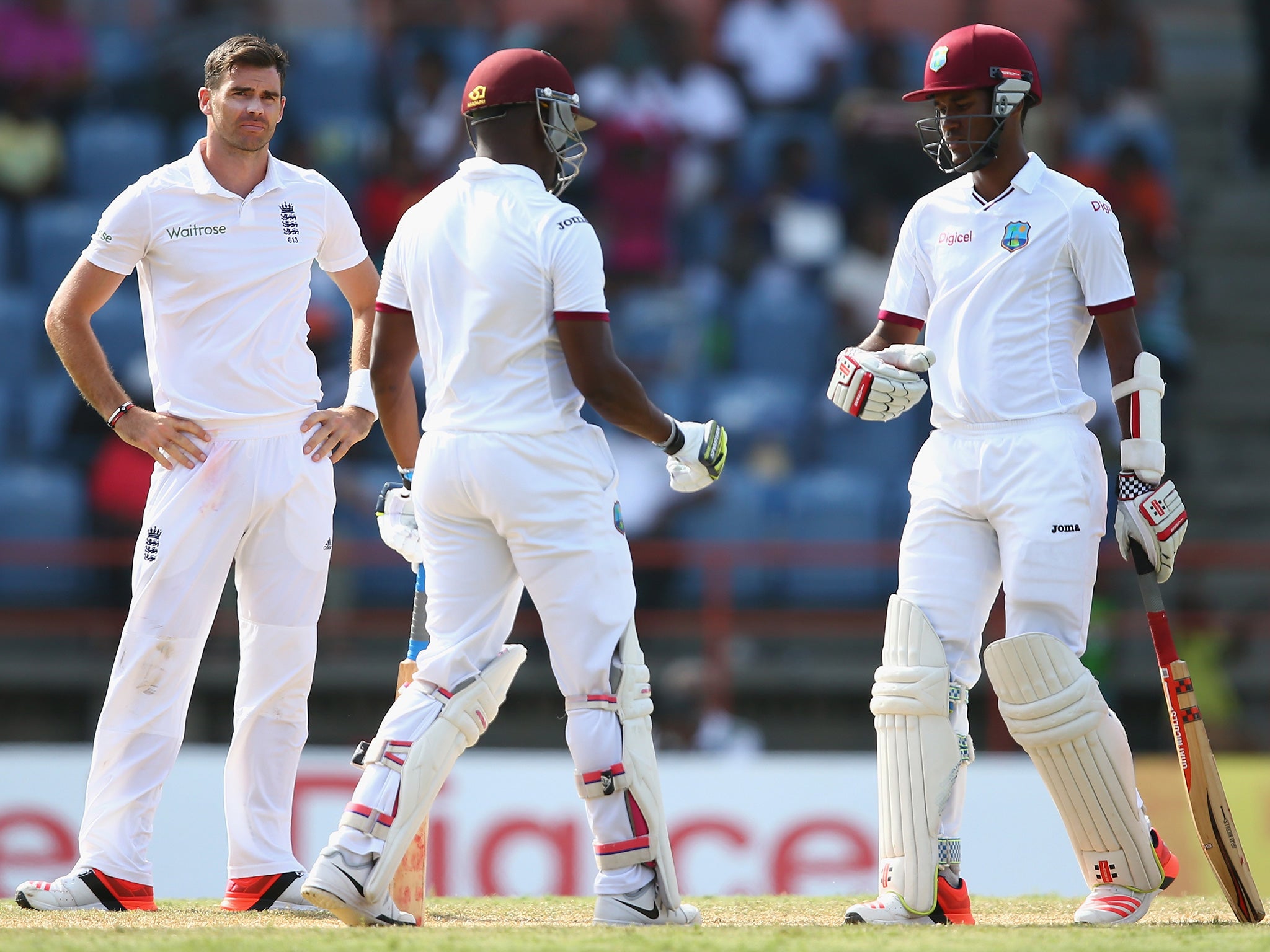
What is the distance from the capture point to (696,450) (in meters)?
4.66

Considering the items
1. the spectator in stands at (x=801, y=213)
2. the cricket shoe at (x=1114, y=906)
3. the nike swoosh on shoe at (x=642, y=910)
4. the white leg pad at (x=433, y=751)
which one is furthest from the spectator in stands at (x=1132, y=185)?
the nike swoosh on shoe at (x=642, y=910)

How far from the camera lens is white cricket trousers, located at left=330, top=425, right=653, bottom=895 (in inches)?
176

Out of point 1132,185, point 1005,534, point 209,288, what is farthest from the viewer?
point 1132,185

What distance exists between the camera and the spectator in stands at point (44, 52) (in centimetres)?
1283

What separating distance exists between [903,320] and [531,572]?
57.7 inches

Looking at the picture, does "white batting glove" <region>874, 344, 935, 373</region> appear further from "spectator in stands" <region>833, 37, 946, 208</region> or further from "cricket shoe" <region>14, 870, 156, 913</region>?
"spectator in stands" <region>833, 37, 946, 208</region>

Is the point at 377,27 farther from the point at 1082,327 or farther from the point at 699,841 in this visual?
the point at 1082,327

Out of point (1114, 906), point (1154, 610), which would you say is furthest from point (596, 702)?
point (1154, 610)

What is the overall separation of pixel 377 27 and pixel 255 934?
1105 centimetres

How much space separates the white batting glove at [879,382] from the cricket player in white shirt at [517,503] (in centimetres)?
51

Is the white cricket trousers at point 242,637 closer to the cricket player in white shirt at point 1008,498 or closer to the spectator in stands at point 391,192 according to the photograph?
the cricket player in white shirt at point 1008,498

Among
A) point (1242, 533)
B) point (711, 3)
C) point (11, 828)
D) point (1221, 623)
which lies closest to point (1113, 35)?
point (711, 3)

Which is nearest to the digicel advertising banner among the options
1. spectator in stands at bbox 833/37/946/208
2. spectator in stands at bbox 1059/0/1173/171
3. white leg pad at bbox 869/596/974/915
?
white leg pad at bbox 869/596/974/915

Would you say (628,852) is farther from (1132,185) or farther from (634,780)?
(1132,185)
